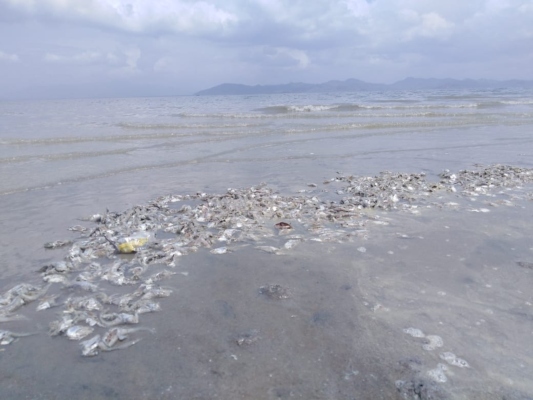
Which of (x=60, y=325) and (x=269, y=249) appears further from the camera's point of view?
(x=269, y=249)

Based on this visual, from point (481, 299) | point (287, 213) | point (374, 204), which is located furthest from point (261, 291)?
point (374, 204)

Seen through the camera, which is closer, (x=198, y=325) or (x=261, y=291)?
(x=198, y=325)

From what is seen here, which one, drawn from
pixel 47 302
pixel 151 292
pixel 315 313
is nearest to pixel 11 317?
pixel 47 302

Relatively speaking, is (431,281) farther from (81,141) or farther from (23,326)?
(81,141)

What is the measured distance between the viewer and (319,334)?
4285 millimetres

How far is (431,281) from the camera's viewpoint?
5398 mm

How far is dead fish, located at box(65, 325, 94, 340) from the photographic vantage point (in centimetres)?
433

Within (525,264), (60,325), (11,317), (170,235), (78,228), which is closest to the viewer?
(60,325)

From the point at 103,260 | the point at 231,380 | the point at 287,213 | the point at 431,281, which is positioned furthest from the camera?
the point at 287,213

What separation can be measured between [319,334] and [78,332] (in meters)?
2.60

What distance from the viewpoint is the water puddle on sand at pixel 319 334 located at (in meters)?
3.56

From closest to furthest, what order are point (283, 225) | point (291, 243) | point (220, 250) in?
point (220, 250) → point (291, 243) → point (283, 225)

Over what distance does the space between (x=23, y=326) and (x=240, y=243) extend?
3342 mm

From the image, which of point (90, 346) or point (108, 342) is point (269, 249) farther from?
point (90, 346)
